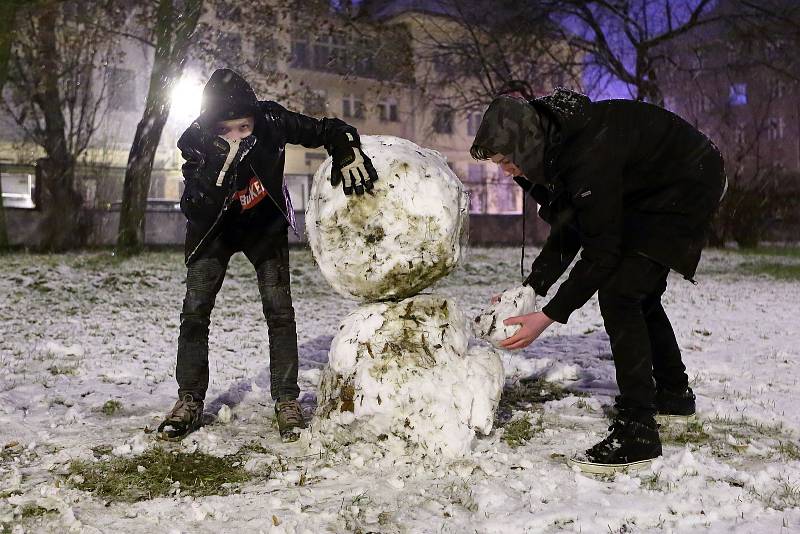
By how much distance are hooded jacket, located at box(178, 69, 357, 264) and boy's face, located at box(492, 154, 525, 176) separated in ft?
2.44

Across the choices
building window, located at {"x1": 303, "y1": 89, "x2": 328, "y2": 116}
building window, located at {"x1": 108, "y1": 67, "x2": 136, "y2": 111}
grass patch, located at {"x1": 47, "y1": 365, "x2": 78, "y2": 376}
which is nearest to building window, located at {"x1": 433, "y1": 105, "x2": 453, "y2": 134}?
building window, located at {"x1": 303, "y1": 89, "x2": 328, "y2": 116}

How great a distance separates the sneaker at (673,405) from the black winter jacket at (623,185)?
936mm

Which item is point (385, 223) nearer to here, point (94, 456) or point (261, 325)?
point (94, 456)

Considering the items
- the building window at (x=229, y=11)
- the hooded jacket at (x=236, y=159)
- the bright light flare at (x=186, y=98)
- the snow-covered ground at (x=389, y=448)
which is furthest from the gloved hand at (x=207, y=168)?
the building window at (x=229, y=11)

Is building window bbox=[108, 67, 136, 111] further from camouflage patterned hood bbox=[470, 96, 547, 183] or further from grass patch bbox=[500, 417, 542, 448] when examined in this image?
camouflage patterned hood bbox=[470, 96, 547, 183]

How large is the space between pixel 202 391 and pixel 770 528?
2.59m

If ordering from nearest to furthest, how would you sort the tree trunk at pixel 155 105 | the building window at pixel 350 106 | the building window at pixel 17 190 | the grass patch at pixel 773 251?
1. the tree trunk at pixel 155 105
2. the grass patch at pixel 773 251
3. the building window at pixel 17 190
4. the building window at pixel 350 106

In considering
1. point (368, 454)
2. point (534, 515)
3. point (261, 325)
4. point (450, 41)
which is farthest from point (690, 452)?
point (450, 41)

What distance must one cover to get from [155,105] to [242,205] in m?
10.3

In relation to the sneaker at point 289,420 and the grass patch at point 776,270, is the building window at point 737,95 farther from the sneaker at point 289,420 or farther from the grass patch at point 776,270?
the sneaker at point 289,420

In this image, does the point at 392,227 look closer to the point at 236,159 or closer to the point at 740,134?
the point at 236,159

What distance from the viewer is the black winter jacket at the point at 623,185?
2998 millimetres

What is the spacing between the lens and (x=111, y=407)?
416cm

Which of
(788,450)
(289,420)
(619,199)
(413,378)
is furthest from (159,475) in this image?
(788,450)
